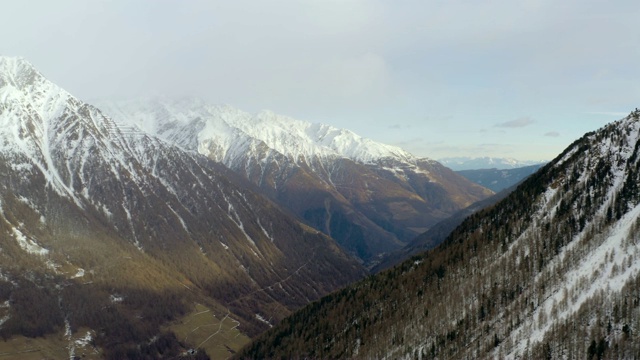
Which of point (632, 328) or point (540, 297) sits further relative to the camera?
point (540, 297)

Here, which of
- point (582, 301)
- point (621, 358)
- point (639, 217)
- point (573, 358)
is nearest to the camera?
point (621, 358)

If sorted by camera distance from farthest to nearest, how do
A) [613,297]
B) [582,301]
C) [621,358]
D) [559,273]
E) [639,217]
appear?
1. [559,273]
2. [639,217]
3. [582,301]
4. [613,297]
5. [621,358]

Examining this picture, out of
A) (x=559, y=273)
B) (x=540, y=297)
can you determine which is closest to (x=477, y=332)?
(x=540, y=297)

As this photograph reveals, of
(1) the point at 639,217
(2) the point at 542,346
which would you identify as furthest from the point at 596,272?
(2) the point at 542,346

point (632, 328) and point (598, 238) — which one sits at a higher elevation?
point (598, 238)

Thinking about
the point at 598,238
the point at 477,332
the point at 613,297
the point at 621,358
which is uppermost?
the point at 598,238

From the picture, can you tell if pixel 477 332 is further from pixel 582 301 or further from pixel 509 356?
pixel 582 301

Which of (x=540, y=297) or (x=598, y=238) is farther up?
(x=598, y=238)

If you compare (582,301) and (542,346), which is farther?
(582,301)

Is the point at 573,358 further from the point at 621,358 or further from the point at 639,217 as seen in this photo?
the point at 639,217
